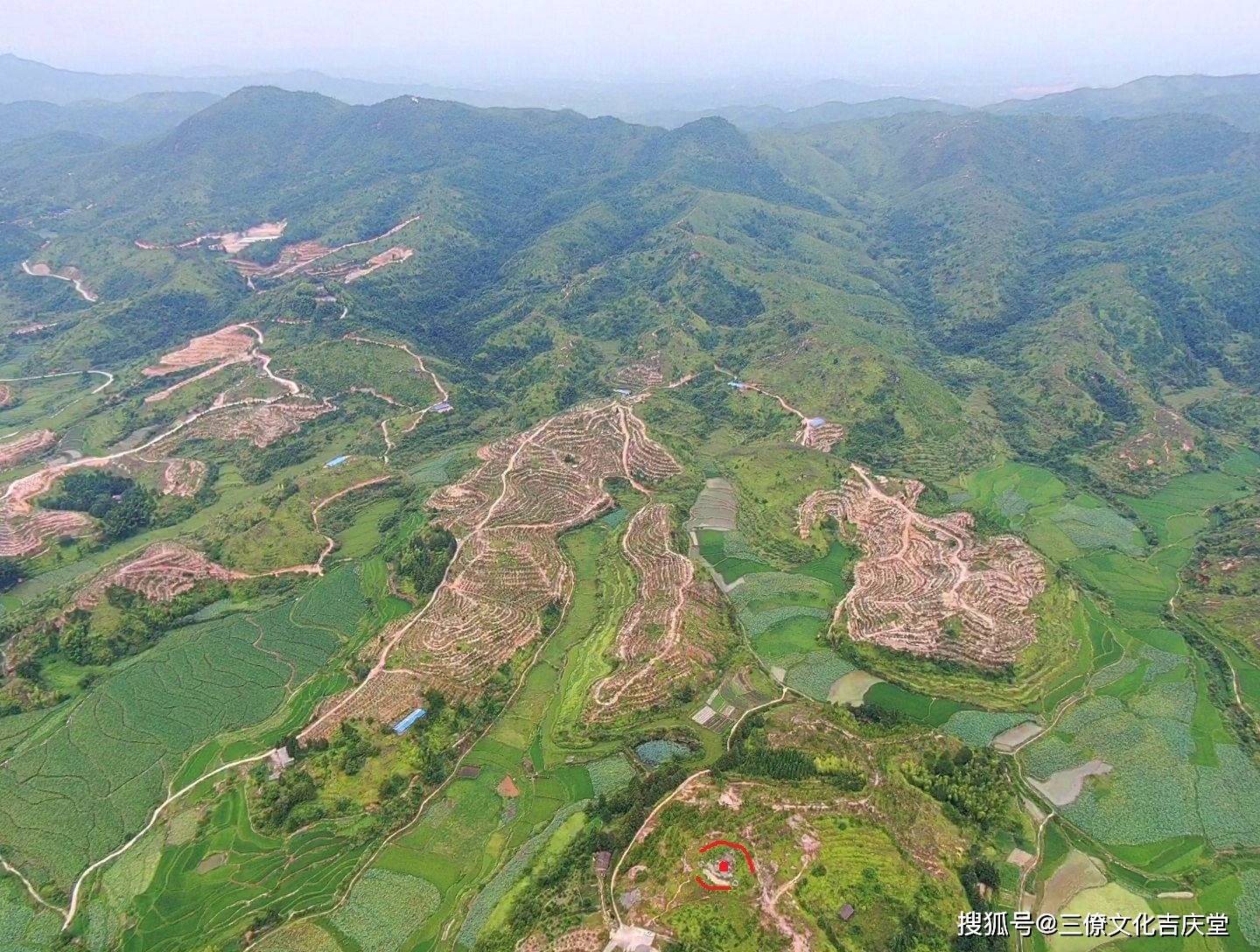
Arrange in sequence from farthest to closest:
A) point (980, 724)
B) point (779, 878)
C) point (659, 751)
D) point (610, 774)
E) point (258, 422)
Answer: point (258, 422)
point (980, 724)
point (659, 751)
point (610, 774)
point (779, 878)

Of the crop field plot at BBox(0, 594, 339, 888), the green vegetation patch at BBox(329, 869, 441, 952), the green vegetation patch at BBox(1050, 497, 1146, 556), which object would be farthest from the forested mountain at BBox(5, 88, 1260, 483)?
the green vegetation patch at BBox(329, 869, 441, 952)

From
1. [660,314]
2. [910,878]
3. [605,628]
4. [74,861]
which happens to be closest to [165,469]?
[74,861]

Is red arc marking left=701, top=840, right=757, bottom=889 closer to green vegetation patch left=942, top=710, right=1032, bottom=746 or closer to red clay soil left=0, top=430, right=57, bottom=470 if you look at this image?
green vegetation patch left=942, top=710, right=1032, bottom=746

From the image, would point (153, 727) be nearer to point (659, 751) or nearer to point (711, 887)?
point (659, 751)

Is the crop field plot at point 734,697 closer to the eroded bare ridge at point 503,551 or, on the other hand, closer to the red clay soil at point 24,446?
the eroded bare ridge at point 503,551

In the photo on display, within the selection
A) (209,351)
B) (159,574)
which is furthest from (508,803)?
(209,351)

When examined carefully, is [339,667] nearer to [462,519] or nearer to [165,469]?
[462,519]
